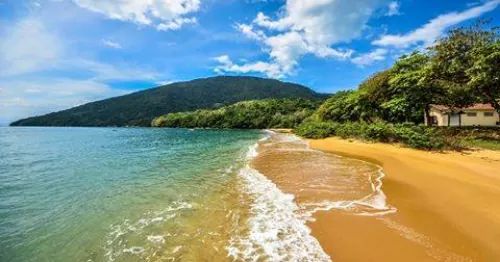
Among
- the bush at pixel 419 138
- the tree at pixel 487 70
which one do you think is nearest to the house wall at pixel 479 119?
the tree at pixel 487 70

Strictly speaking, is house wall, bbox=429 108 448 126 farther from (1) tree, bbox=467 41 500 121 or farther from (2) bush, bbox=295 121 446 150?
(1) tree, bbox=467 41 500 121

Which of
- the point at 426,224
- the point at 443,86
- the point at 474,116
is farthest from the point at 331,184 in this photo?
the point at 474,116

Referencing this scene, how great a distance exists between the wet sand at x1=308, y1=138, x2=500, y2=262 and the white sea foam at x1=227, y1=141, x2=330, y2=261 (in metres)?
0.42

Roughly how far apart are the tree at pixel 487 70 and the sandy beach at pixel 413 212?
9.76 meters

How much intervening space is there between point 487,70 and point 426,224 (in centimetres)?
2273

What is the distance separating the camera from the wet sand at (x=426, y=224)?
23.6 feet

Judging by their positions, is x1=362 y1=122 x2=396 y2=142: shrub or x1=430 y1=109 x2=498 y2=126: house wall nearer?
x1=362 y1=122 x2=396 y2=142: shrub

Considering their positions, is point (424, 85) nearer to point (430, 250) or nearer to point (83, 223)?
point (430, 250)

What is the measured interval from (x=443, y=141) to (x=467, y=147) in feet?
6.26

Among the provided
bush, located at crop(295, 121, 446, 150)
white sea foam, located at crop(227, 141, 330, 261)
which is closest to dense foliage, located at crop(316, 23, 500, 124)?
bush, located at crop(295, 121, 446, 150)

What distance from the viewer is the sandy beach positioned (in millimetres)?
7320

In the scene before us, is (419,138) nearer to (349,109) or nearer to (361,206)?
(361,206)

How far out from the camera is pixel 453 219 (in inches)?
362

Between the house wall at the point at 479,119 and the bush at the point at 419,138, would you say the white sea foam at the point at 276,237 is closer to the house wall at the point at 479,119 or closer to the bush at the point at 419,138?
the bush at the point at 419,138
